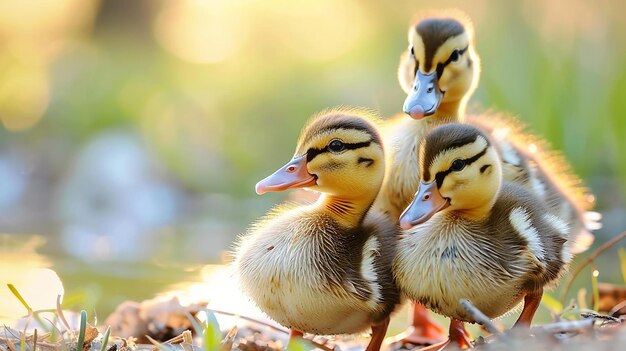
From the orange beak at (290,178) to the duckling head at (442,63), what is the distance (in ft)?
2.15

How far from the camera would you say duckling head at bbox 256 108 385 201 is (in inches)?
144

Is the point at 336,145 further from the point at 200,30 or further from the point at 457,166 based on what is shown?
the point at 200,30

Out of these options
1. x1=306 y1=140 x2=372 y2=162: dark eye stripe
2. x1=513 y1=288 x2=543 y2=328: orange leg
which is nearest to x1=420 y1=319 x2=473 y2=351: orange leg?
x1=513 y1=288 x2=543 y2=328: orange leg

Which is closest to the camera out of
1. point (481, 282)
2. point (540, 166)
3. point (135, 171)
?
point (481, 282)

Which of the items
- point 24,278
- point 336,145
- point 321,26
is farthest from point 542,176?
point 321,26

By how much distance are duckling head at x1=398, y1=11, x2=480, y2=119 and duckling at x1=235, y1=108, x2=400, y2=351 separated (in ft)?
1.68

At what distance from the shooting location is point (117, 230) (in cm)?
866

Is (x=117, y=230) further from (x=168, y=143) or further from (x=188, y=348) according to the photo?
(x=188, y=348)

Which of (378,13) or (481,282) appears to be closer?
(481,282)

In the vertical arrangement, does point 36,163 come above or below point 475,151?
above

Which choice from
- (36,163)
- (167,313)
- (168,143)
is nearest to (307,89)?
(168,143)

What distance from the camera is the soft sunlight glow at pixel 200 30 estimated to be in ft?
46.1

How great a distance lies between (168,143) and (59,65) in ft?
9.84

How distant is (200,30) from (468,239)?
12.4 metres
